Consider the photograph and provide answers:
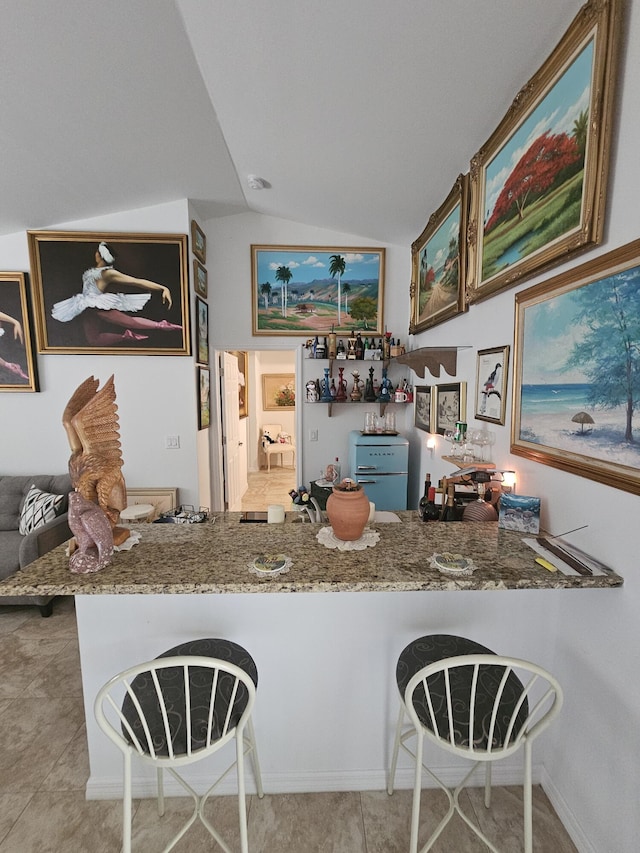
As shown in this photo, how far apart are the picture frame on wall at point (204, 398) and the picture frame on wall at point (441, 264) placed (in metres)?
2.07

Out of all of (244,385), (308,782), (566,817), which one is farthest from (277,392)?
(566,817)

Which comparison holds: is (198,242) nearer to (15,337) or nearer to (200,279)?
(200,279)

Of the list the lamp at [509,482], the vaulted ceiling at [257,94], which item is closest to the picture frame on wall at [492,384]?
the lamp at [509,482]

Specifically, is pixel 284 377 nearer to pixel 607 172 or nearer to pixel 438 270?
pixel 438 270

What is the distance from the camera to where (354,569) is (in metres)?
1.30

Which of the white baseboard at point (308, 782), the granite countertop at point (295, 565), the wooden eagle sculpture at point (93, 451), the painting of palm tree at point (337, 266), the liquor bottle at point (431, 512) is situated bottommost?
the white baseboard at point (308, 782)

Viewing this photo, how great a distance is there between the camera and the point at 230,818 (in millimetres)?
1443

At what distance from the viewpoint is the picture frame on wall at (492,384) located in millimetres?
1953

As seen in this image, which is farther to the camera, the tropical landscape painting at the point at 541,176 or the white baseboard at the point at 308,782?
the white baseboard at the point at 308,782

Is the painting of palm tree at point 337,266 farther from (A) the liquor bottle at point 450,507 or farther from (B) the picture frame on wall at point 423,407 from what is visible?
(A) the liquor bottle at point 450,507

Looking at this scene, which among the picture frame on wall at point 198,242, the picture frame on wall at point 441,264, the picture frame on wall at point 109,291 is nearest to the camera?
the picture frame on wall at point 441,264

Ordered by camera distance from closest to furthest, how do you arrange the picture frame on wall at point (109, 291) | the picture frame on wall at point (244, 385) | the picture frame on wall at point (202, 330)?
the picture frame on wall at point (109, 291)
the picture frame on wall at point (202, 330)
the picture frame on wall at point (244, 385)

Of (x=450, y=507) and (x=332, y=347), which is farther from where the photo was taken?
(x=332, y=347)

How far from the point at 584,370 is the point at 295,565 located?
1248 millimetres
